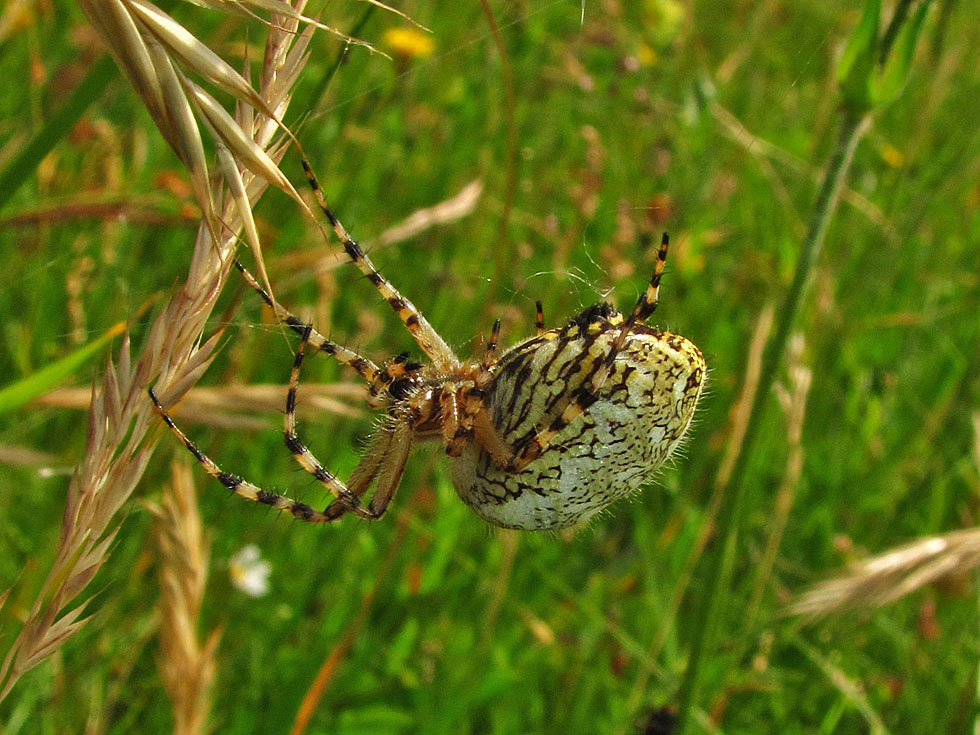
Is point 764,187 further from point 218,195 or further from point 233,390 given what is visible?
point 218,195

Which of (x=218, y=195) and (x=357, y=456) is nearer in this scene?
(x=218, y=195)

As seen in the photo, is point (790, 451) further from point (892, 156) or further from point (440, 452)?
point (892, 156)

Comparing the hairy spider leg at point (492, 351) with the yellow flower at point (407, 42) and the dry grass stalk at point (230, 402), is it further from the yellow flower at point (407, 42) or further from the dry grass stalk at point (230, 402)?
the yellow flower at point (407, 42)

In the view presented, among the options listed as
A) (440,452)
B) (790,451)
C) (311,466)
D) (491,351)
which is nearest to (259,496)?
(311,466)

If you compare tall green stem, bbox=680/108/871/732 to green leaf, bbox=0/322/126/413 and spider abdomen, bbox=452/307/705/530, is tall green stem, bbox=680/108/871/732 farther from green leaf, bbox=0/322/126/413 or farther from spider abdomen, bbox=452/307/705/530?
green leaf, bbox=0/322/126/413

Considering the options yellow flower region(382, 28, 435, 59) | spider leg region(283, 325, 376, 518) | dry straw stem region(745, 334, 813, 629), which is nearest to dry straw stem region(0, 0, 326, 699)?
spider leg region(283, 325, 376, 518)

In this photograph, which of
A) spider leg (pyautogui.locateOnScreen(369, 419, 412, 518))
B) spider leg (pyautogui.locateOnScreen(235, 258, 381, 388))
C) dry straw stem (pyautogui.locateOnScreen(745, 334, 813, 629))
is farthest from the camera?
dry straw stem (pyautogui.locateOnScreen(745, 334, 813, 629))

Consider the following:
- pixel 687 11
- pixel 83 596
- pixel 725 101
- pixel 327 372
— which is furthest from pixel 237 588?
pixel 725 101
